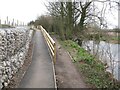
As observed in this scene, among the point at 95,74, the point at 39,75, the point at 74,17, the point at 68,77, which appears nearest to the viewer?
the point at 39,75

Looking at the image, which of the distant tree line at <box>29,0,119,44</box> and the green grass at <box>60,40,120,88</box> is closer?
the green grass at <box>60,40,120,88</box>

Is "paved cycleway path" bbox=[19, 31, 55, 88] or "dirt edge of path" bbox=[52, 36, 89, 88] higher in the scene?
"paved cycleway path" bbox=[19, 31, 55, 88]

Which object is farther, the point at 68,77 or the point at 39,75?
the point at 68,77

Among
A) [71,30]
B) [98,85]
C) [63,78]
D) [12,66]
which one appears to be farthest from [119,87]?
[71,30]

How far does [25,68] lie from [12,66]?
185cm

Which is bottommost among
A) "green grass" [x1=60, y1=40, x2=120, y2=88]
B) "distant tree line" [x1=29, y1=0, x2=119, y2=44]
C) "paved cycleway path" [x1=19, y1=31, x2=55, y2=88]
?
"green grass" [x1=60, y1=40, x2=120, y2=88]

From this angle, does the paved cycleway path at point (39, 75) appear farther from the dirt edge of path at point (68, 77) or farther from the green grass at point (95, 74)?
the green grass at point (95, 74)

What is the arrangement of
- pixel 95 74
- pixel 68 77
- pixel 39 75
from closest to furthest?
pixel 39 75
pixel 68 77
pixel 95 74

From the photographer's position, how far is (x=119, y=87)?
392 inches

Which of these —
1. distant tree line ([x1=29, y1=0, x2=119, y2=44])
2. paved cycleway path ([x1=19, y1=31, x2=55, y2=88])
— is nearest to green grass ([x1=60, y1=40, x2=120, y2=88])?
paved cycleway path ([x1=19, y1=31, x2=55, y2=88])

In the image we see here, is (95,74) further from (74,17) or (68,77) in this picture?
(74,17)

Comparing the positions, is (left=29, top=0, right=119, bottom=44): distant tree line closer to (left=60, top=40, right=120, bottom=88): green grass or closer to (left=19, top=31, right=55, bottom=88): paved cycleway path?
(left=60, top=40, right=120, bottom=88): green grass

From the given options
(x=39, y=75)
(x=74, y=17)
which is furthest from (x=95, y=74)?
(x=74, y=17)

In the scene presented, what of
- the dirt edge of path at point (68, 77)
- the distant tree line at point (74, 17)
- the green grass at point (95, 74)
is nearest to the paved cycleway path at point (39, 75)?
the dirt edge of path at point (68, 77)
